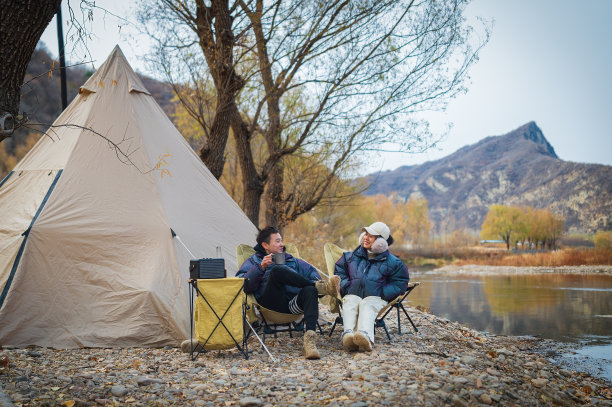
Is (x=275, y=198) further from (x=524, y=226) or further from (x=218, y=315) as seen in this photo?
(x=524, y=226)

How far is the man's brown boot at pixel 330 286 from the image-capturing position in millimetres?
4387

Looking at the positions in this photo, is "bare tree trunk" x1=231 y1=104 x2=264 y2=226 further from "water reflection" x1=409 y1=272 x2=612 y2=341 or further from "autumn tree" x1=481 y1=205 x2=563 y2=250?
"autumn tree" x1=481 y1=205 x2=563 y2=250

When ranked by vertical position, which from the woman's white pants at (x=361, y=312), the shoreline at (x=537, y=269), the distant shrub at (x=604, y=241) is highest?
the distant shrub at (x=604, y=241)

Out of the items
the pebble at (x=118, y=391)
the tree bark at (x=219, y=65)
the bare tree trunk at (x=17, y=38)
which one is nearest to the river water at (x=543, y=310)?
the pebble at (x=118, y=391)

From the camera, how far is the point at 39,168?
17.6ft

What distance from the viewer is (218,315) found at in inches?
162

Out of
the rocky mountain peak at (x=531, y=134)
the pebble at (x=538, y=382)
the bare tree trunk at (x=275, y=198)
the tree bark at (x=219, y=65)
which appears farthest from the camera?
the rocky mountain peak at (x=531, y=134)

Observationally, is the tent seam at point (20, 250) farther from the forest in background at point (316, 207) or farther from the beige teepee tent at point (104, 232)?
the forest in background at point (316, 207)

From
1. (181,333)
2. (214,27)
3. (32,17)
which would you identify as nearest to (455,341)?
(181,333)

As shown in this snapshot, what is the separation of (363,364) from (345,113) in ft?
19.5

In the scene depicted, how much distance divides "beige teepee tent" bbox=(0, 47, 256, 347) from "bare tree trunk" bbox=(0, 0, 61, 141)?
1.42 meters

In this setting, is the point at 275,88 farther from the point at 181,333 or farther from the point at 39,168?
the point at 181,333

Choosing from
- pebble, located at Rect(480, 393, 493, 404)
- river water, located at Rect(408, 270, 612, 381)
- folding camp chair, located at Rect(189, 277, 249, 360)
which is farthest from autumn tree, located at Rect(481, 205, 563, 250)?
pebble, located at Rect(480, 393, 493, 404)

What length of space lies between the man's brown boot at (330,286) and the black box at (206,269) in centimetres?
84
